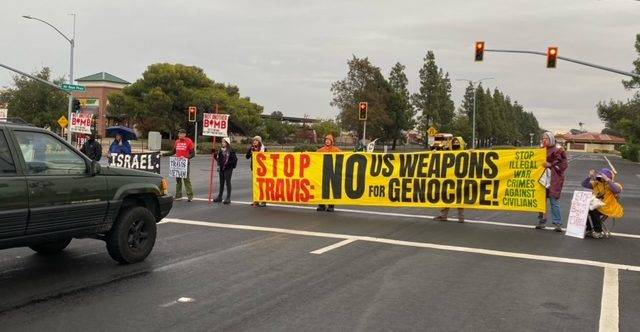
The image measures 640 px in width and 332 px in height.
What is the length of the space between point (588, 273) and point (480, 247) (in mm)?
1890

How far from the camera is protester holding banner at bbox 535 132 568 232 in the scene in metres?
11.2

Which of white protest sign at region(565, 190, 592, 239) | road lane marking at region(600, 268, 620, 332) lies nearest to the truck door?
road lane marking at region(600, 268, 620, 332)

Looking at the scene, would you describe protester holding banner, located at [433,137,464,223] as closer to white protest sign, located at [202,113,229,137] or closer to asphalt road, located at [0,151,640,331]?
asphalt road, located at [0,151,640,331]

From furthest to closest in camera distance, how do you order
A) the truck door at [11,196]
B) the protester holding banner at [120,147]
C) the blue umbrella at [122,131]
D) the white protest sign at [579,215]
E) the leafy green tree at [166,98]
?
the leafy green tree at [166,98] < the blue umbrella at [122,131] < the protester holding banner at [120,147] < the white protest sign at [579,215] < the truck door at [11,196]

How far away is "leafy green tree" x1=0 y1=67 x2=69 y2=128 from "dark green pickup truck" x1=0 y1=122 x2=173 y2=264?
47492 millimetres

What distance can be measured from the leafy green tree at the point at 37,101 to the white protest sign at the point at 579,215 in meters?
48.6

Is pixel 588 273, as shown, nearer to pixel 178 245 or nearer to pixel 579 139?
pixel 178 245

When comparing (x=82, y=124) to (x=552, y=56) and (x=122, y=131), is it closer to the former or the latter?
(x=122, y=131)

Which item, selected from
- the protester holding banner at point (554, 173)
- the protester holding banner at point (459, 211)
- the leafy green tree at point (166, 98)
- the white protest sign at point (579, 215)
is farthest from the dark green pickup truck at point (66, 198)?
the leafy green tree at point (166, 98)

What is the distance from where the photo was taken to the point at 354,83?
6681 cm

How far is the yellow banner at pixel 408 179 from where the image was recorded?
39.1ft

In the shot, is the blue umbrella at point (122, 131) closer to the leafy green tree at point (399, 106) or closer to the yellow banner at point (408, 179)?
the yellow banner at point (408, 179)

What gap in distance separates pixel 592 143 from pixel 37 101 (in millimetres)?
155923

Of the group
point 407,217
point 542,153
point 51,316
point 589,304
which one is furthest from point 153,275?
point 542,153
